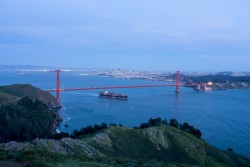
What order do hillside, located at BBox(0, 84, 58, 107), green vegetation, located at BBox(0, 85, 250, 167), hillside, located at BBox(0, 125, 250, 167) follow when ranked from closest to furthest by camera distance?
green vegetation, located at BBox(0, 85, 250, 167) < hillside, located at BBox(0, 125, 250, 167) < hillside, located at BBox(0, 84, 58, 107)

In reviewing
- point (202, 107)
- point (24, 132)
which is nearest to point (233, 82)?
point (202, 107)

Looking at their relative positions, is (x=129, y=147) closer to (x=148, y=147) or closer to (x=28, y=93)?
(x=148, y=147)

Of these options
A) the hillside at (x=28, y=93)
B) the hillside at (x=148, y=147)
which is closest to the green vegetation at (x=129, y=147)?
the hillside at (x=148, y=147)

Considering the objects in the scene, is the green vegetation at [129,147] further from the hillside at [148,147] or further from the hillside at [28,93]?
the hillside at [28,93]

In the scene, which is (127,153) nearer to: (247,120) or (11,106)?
(11,106)

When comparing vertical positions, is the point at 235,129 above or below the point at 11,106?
below

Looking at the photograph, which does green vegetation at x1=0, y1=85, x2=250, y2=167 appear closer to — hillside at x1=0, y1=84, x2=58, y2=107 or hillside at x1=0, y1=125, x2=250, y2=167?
hillside at x1=0, y1=125, x2=250, y2=167

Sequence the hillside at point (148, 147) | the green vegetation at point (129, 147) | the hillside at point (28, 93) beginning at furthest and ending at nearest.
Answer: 1. the hillside at point (28, 93)
2. the hillside at point (148, 147)
3. the green vegetation at point (129, 147)

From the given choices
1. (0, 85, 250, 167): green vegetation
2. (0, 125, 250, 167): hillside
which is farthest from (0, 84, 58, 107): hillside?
(0, 125, 250, 167): hillside

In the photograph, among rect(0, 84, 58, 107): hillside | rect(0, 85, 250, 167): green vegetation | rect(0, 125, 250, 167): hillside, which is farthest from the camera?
rect(0, 84, 58, 107): hillside

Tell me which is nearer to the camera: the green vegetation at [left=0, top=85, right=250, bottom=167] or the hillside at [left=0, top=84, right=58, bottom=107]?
the green vegetation at [left=0, top=85, right=250, bottom=167]

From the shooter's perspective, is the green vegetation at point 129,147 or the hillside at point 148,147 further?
the hillside at point 148,147
